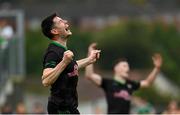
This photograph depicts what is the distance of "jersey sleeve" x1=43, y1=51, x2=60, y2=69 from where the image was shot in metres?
11.8

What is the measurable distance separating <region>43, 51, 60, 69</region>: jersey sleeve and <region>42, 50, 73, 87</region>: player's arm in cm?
8

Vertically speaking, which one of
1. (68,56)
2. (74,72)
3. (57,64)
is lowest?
(74,72)

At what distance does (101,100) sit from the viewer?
3438 centimetres

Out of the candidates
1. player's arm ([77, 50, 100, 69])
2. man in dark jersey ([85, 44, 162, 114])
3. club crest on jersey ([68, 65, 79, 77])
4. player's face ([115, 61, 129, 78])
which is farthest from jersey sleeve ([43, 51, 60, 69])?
player's face ([115, 61, 129, 78])

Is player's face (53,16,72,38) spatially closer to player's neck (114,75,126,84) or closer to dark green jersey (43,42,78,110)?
dark green jersey (43,42,78,110)

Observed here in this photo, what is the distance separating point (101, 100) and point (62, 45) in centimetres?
2242

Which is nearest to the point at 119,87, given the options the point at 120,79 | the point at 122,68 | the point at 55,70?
the point at 120,79

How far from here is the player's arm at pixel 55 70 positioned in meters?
11.4

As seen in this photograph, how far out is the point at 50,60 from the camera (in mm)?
11844

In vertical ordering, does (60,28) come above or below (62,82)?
above

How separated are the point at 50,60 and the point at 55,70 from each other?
331 millimetres

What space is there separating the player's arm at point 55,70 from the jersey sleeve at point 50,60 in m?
0.08

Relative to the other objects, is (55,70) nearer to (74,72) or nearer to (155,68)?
(74,72)

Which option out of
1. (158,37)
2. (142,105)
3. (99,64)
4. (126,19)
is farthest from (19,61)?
(126,19)
